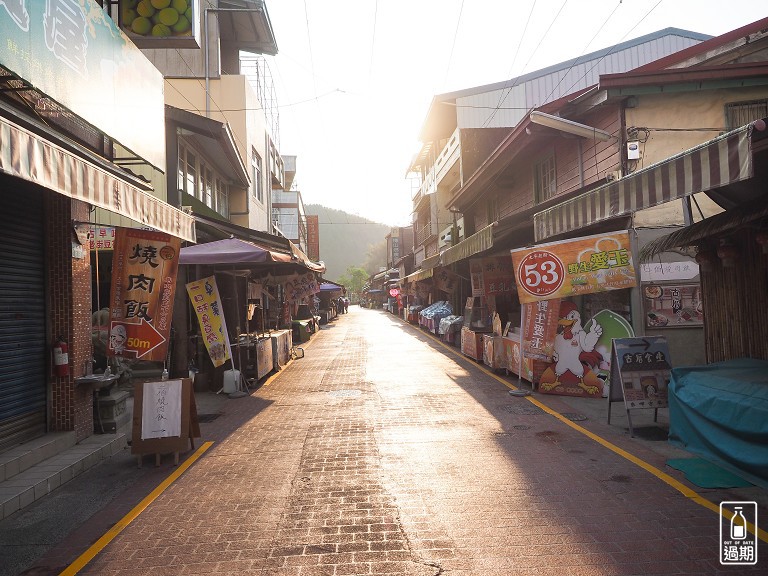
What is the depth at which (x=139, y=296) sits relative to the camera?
6.93m

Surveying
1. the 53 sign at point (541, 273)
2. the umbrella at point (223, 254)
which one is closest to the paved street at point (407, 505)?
the 53 sign at point (541, 273)

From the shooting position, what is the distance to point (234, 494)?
201 inches

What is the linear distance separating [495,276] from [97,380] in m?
11.0

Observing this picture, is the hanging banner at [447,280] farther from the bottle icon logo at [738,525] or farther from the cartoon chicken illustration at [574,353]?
the bottle icon logo at [738,525]

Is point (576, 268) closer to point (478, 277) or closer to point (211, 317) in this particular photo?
point (478, 277)

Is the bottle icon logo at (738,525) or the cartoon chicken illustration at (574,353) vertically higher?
the cartoon chicken illustration at (574,353)

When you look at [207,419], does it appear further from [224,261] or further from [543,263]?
[543,263]

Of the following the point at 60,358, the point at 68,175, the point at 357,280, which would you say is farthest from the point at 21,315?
the point at 357,280

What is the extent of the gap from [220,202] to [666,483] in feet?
56.4

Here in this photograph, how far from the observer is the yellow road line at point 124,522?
150 inches

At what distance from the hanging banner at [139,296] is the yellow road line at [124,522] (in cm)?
157

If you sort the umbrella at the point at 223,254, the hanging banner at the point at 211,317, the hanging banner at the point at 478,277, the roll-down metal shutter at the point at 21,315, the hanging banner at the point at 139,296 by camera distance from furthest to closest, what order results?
the hanging banner at the point at 478,277, the hanging banner at the point at 211,317, the umbrella at the point at 223,254, the hanging banner at the point at 139,296, the roll-down metal shutter at the point at 21,315

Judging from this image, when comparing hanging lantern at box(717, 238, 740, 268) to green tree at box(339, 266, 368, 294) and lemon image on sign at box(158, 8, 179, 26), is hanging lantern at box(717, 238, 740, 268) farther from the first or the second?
green tree at box(339, 266, 368, 294)

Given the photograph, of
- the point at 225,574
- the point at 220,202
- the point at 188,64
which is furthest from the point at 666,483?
the point at 188,64
